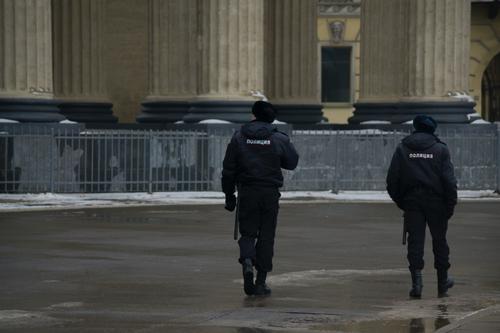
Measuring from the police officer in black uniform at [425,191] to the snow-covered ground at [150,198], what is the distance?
13.7 metres

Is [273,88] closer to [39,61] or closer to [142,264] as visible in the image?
[39,61]

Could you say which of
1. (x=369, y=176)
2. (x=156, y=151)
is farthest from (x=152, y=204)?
(x=369, y=176)

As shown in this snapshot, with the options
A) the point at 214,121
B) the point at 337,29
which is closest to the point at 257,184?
the point at 214,121

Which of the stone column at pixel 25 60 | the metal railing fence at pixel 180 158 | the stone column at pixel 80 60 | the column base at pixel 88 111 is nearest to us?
the stone column at pixel 25 60

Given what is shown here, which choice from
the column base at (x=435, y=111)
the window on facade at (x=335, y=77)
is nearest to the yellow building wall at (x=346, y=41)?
the window on facade at (x=335, y=77)

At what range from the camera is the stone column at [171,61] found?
36.6 metres

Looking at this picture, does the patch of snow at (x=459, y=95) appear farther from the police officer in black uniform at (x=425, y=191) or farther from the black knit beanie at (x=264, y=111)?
the black knit beanie at (x=264, y=111)

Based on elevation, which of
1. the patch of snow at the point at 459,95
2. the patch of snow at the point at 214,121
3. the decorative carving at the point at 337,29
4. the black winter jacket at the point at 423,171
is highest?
the decorative carving at the point at 337,29

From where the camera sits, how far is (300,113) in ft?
141

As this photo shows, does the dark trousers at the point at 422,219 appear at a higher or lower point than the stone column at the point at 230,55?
lower

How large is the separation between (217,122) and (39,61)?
13.5ft

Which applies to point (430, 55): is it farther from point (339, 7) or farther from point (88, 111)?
point (339, 7)

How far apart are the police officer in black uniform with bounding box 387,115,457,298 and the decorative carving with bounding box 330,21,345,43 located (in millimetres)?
45756

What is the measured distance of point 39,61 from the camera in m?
32.8
